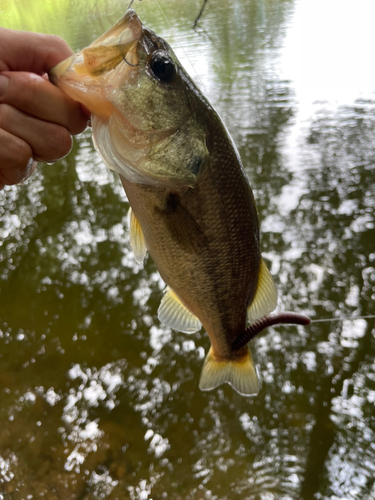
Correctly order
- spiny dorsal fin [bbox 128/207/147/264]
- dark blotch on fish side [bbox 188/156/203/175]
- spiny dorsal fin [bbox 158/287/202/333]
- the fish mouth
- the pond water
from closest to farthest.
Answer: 1. the fish mouth
2. dark blotch on fish side [bbox 188/156/203/175]
3. spiny dorsal fin [bbox 128/207/147/264]
4. spiny dorsal fin [bbox 158/287/202/333]
5. the pond water

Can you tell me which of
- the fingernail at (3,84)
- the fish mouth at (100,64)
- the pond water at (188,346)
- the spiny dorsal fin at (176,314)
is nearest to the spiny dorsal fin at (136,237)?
the spiny dorsal fin at (176,314)

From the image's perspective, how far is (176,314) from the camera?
1.25 m

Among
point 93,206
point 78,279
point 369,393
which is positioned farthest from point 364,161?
point 78,279

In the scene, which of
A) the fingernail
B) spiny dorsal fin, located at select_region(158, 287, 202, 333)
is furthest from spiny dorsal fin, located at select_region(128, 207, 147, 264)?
the fingernail

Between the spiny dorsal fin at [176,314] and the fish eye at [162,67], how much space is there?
2.12ft

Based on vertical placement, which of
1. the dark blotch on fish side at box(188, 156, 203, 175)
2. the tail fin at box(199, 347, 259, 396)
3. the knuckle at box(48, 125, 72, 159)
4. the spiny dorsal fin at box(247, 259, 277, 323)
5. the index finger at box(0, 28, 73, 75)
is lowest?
the tail fin at box(199, 347, 259, 396)

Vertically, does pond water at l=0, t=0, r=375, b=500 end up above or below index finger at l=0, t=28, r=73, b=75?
below

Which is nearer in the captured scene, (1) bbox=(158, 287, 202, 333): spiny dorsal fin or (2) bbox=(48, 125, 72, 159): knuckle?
(2) bbox=(48, 125, 72, 159): knuckle

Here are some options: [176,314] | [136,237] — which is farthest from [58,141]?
[176,314]

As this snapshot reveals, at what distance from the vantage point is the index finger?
905 mm

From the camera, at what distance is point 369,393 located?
188 centimetres

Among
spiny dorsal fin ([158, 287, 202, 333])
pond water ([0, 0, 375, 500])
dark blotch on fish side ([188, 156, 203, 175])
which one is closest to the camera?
dark blotch on fish side ([188, 156, 203, 175])

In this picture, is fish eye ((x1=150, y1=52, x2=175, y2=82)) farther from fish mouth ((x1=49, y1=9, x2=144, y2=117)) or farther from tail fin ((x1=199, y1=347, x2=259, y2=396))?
tail fin ((x1=199, y1=347, x2=259, y2=396))

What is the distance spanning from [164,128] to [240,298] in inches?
21.7
